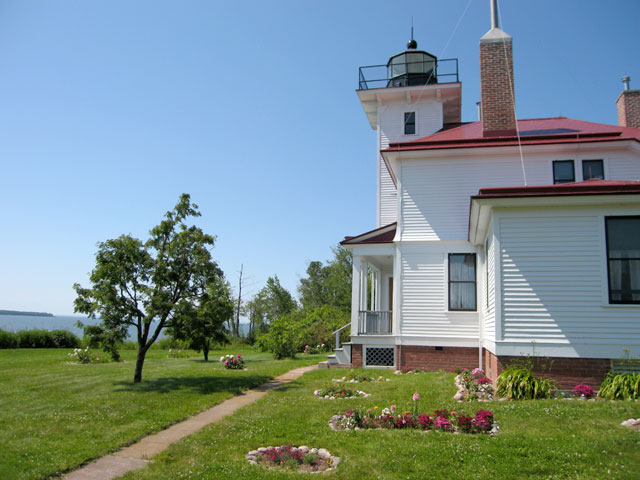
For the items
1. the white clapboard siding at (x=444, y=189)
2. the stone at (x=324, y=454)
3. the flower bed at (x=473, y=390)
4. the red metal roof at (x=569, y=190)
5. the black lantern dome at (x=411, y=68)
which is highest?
the black lantern dome at (x=411, y=68)

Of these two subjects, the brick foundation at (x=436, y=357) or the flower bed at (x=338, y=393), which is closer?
Answer: the flower bed at (x=338, y=393)

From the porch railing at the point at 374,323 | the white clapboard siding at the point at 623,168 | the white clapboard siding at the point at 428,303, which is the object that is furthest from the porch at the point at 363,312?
the white clapboard siding at the point at 623,168

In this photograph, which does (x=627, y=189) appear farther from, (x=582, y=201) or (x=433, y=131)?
(x=433, y=131)

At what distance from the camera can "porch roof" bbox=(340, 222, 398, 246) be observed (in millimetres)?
15875

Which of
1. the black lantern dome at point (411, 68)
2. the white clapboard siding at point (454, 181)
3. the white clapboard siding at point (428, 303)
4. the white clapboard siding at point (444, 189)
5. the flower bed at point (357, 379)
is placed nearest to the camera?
the flower bed at point (357, 379)

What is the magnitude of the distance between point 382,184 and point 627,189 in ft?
40.2

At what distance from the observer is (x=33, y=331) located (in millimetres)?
29281

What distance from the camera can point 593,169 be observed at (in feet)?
47.4

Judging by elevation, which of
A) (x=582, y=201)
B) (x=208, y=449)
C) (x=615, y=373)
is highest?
(x=582, y=201)

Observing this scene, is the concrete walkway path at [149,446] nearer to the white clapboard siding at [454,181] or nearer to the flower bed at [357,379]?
the flower bed at [357,379]

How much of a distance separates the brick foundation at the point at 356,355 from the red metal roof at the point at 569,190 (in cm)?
750

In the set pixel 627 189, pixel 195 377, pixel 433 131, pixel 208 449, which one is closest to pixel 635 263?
pixel 627 189

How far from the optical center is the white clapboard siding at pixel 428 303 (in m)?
Result: 14.5

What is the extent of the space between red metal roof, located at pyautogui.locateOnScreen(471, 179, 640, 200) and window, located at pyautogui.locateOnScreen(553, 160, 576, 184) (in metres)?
5.24
